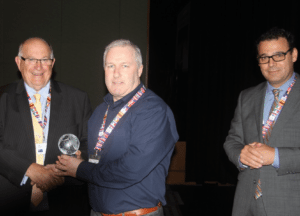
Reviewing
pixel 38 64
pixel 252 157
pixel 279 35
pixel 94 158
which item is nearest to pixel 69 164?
pixel 94 158

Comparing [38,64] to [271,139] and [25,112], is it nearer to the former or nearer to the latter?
[25,112]

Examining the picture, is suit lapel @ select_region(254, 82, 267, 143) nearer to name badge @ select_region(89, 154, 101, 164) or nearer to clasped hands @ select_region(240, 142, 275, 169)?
clasped hands @ select_region(240, 142, 275, 169)

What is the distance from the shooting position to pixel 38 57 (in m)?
2.01

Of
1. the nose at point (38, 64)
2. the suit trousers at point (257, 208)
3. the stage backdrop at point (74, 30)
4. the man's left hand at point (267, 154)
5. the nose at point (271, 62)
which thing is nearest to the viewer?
the man's left hand at point (267, 154)

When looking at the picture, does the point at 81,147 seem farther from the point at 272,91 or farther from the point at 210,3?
the point at 210,3

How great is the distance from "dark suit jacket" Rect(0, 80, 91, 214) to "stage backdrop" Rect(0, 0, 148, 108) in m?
2.97

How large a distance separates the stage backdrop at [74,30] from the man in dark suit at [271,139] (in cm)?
323

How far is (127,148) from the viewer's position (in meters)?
1.42

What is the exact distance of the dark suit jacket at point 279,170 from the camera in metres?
1.62

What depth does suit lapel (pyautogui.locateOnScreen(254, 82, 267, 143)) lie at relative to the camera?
1840 millimetres

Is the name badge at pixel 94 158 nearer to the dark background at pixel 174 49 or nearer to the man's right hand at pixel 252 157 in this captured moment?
the man's right hand at pixel 252 157

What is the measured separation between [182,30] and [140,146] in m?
3.99

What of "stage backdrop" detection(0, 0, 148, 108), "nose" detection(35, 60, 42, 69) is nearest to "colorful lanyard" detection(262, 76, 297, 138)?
"nose" detection(35, 60, 42, 69)

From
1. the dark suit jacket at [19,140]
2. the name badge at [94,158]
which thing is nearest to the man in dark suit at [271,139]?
the name badge at [94,158]
